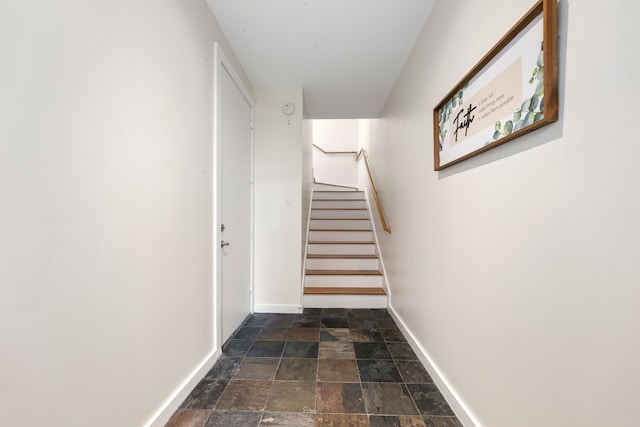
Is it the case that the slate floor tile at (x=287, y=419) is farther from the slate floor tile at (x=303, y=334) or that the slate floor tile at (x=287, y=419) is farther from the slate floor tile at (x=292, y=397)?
the slate floor tile at (x=303, y=334)

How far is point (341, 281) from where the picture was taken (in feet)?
10.2

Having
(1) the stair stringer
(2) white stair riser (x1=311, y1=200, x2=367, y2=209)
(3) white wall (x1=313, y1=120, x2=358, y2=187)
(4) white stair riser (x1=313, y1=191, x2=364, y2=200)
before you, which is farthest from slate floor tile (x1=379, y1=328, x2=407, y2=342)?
(3) white wall (x1=313, y1=120, x2=358, y2=187)

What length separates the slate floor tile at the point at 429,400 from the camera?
140cm

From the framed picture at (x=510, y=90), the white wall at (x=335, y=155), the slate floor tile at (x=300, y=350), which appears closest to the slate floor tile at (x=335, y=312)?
the slate floor tile at (x=300, y=350)

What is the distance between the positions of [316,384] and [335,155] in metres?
5.23

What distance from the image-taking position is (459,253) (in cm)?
137

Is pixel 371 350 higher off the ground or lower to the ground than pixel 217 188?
lower

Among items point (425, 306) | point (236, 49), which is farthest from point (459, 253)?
point (236, 49)

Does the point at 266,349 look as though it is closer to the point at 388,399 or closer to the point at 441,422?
the point at 388,399

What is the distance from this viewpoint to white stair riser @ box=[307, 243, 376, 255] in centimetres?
353

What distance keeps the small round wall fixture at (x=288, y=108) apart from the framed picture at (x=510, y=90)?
1699mm

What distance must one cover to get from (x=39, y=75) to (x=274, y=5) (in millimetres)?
1423

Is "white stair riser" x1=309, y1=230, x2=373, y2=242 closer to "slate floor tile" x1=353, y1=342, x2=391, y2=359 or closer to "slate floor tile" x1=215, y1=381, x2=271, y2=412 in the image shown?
"slate floor tile" x1=353, y1=342, x2=391, y2=359

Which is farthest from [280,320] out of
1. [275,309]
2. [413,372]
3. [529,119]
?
[529,119]
